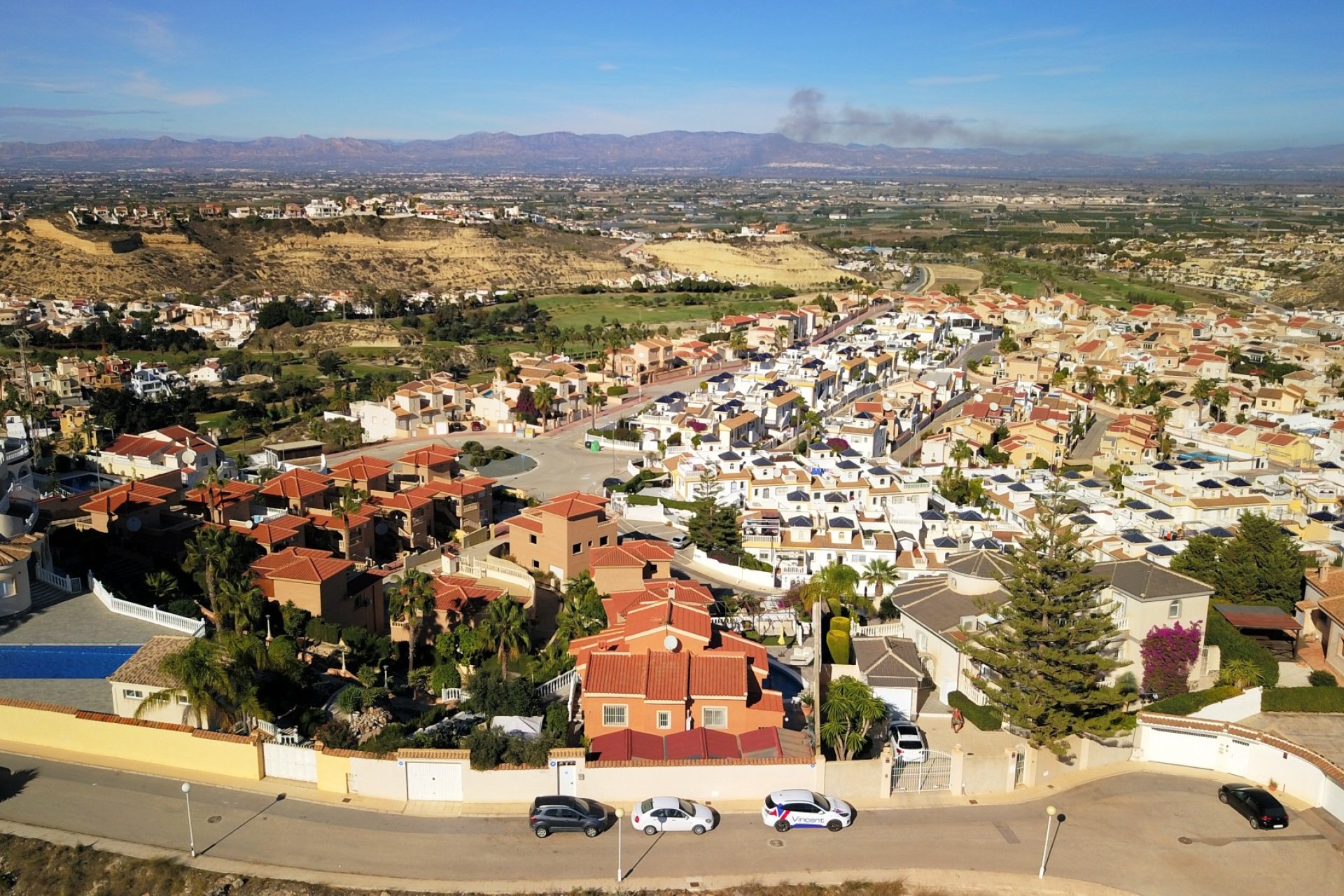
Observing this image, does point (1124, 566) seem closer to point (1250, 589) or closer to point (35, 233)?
point (1250, 589)

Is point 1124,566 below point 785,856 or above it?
above

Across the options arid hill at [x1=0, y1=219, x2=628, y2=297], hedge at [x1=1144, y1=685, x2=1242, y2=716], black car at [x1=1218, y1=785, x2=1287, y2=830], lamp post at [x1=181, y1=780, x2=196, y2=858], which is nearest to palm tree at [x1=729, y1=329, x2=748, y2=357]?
arid hill at [x1=0, y1=219, x2=628, y2=297]

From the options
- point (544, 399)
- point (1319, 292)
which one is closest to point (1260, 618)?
point (544, 399)

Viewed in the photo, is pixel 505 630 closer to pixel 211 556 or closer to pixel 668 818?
pixel 211 556

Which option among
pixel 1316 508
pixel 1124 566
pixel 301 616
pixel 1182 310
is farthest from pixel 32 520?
pixel 1182 310

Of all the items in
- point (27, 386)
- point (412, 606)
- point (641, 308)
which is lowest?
point (27, 386)

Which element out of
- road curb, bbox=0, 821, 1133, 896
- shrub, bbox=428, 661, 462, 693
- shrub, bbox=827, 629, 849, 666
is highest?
road curb, bbox=0, 821, 1133, 896

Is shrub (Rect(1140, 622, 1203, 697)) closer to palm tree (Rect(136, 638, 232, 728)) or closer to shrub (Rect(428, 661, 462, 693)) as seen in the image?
shrub (Rect(428, 661, 462, 693))
